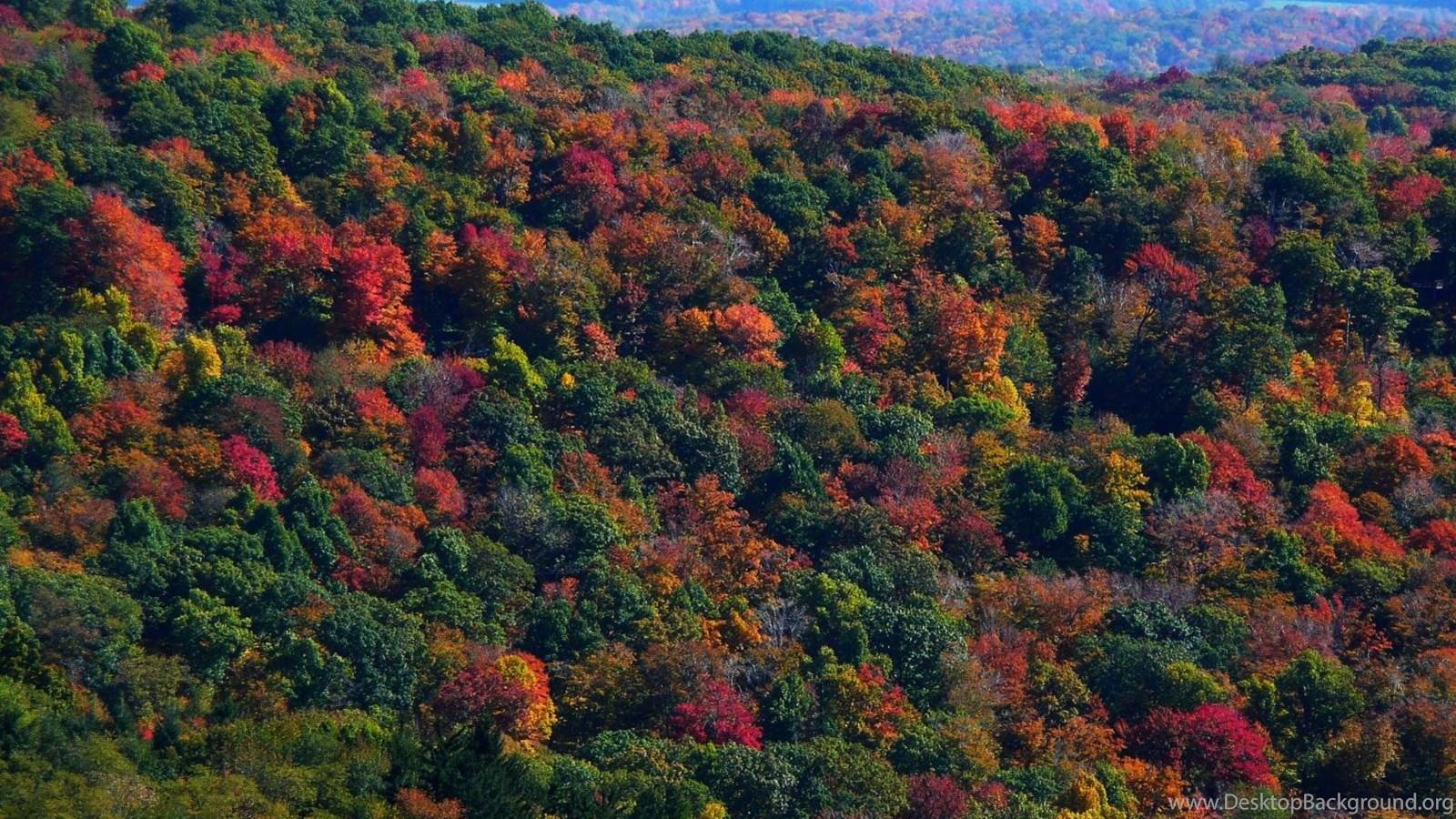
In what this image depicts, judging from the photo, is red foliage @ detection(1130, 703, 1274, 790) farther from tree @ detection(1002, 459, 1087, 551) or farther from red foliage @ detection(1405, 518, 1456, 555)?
red foliage @ detection(1405, 518, 1456, 555)

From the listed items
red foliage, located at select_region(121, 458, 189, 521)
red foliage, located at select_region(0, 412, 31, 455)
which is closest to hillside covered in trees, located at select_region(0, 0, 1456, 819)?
red foliage, located at select_region(0, 412, 31, 455)

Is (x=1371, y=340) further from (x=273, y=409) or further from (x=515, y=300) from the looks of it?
(x=273, y=409)

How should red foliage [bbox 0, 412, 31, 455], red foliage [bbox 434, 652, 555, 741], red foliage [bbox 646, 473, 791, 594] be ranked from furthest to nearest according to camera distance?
red foliage [bbox 646, 473, 791, 594], red foliage [bbox 0, 412, 31, 455], red foliage [bbox 434, 652, 555, 741]

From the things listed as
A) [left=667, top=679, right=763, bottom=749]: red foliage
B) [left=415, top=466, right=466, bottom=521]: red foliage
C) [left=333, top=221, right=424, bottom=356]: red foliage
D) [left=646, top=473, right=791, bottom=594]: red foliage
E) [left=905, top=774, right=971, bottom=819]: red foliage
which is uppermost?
[left=333, top=221, right=424, bottom=356]: red foliage

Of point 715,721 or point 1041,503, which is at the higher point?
point 1041,503

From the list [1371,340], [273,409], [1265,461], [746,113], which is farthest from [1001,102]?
[273,409]

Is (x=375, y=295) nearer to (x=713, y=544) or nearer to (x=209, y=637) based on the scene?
(x=713, y=544)

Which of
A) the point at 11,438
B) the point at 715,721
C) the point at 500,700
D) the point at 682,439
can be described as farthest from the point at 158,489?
the point at 715,721
